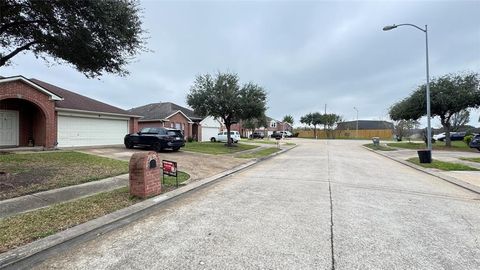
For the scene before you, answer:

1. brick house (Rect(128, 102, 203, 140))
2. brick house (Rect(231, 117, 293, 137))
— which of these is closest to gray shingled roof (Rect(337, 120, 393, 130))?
brick house (Rect(231, 117, 293, 137))

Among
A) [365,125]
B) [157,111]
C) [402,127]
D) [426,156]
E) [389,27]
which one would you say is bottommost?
[426,156]

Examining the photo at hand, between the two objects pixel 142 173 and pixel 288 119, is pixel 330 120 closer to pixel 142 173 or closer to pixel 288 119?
pixel 288 119

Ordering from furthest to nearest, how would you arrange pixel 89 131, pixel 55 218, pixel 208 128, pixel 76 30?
pixel 208 128 < pixel 89 131 < pixel 76 30 < pixel 55 218

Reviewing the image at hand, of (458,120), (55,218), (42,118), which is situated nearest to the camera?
(55,218)

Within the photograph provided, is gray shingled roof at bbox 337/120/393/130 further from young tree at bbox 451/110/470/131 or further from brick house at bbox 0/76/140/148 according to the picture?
brick house at bbox 0/76/140/148

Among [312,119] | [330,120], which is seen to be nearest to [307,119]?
[312,119]

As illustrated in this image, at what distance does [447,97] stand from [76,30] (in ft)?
104

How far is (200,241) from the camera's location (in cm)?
413

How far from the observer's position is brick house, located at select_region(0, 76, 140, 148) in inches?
610

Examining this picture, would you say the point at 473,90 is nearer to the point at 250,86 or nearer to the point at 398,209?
the point at 250,86

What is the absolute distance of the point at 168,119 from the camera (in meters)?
30.6

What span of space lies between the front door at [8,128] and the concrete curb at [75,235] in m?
14.6

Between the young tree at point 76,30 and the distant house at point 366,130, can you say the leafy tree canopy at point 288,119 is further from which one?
the young tree at point 76,30

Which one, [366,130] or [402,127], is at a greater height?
[402,127]
